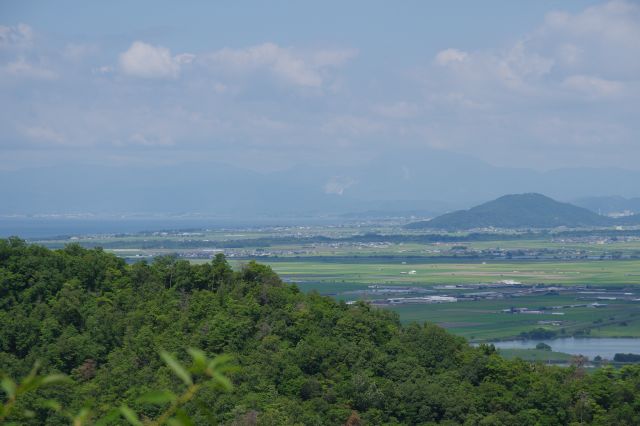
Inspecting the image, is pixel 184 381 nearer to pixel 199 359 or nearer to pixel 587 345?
pixel 199 359

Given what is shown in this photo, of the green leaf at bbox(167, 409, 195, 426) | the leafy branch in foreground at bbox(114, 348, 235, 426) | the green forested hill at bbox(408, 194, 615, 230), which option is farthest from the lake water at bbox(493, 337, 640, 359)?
the green forested hill at bbox(408, 194, 615, 230)

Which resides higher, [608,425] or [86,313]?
[86,313]

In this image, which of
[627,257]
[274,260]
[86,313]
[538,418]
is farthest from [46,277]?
[627,257]

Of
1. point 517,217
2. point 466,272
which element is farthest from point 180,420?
point 517,217

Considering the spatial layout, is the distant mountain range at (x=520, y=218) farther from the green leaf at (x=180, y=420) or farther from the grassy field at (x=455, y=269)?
the green leaf at (x=180, y=420)

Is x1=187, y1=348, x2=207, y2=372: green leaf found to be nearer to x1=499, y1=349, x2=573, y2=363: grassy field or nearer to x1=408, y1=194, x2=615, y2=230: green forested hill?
x1=499, y1=349, x2=573, y2=363: grassy field

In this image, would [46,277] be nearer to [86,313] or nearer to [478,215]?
[86,313]
